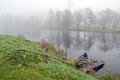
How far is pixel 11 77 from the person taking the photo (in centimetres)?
1747

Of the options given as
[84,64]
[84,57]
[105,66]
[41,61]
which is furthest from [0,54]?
[105,66]


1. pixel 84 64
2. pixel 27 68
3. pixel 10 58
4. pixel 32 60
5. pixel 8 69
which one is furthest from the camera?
pixel 84 64

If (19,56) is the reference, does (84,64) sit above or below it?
below

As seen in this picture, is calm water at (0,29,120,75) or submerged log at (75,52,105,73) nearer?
submerged log at (75,52,105,73)

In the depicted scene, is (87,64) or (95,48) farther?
(95,48)

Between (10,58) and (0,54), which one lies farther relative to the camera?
(0,54)

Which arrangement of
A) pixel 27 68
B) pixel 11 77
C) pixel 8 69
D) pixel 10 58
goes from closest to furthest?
pixel 11 77 → pixel 8 69 → pixel 27 68 → pixel 10 58

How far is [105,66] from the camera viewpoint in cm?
5122

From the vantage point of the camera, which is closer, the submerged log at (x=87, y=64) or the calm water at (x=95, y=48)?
the submerged log at (x=87, y=64)

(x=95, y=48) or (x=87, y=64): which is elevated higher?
(x=87, y=64)

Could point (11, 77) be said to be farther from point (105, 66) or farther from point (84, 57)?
point (105, 66)

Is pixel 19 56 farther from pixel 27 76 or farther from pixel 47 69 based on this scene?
pixel 27 76

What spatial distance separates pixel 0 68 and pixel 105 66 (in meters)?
35.2

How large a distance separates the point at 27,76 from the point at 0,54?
7.69 meters
